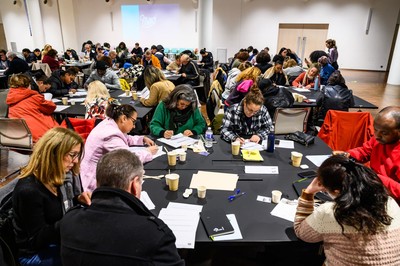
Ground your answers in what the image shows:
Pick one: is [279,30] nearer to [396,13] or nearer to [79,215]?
[396,13]

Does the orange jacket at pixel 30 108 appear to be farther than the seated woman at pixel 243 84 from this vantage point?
No

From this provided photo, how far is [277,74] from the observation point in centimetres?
616

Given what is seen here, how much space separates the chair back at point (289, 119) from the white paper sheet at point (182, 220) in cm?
236

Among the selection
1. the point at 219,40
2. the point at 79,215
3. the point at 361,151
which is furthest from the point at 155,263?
the point at 219,40

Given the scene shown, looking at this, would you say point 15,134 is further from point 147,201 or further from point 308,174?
point 308,174

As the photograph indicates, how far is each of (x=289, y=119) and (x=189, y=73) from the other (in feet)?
12.8

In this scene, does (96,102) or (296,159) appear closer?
(296,159)

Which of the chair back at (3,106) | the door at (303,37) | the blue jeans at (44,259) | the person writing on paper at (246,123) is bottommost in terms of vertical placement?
the blue jeans at (44,259)

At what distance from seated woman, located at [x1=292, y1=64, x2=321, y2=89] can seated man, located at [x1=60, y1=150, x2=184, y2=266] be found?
18.3ft

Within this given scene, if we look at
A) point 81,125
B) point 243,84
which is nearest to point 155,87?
point 243,84

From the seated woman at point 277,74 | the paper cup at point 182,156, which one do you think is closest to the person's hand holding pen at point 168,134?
the paper cup at point 182,156

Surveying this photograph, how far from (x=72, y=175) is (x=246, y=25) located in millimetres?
13729

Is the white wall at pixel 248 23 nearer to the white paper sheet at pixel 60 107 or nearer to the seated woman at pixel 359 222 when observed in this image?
the white paper sheet at pixel 60 107

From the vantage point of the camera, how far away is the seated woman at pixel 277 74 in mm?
6039
